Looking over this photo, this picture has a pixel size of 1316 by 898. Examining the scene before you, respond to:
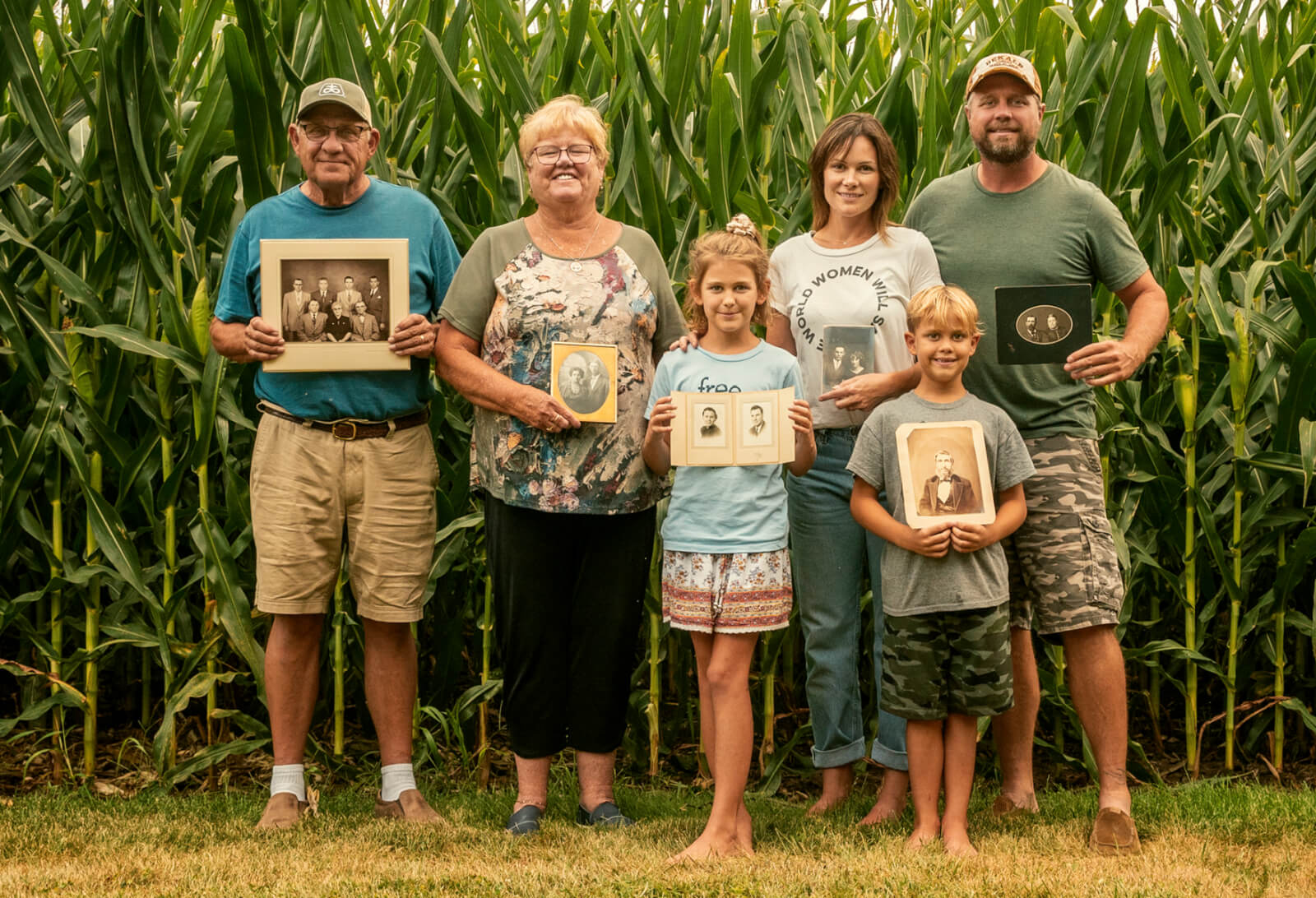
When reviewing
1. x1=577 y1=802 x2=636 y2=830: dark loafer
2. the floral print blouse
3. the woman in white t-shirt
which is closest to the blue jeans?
the woman in white t-shirt

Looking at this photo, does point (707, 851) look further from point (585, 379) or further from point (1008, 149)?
point (1008, 149)

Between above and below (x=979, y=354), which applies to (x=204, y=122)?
above

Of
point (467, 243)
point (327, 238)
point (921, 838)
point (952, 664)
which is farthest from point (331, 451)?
point (921, 838)

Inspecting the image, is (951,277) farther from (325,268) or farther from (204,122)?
(204,122)

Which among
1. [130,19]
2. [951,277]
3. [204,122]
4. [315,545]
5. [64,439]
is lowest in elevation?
[315,545]

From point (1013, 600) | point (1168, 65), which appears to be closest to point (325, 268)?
point (1013, 600)

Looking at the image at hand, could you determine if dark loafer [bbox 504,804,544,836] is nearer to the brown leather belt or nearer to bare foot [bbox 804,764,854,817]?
bare foot [bbox 804,764,854,817]

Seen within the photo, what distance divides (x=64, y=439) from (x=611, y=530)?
183 cm

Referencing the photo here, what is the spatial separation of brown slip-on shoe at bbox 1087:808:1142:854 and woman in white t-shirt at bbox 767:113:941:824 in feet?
1.84

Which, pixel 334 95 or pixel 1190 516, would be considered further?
pixel 1190 516

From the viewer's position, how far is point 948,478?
3092 millimetres

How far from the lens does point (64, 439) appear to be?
3811 mm

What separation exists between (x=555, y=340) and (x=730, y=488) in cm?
64

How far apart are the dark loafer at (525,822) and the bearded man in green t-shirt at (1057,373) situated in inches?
60.5
